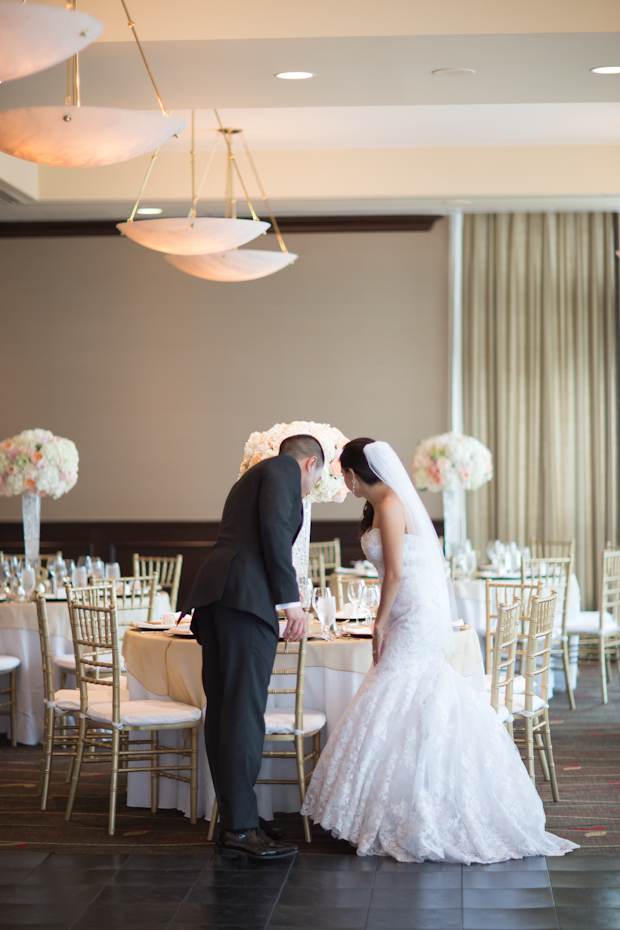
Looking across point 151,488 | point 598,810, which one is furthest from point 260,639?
point 151,488

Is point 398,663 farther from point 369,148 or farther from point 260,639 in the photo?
point 369,148

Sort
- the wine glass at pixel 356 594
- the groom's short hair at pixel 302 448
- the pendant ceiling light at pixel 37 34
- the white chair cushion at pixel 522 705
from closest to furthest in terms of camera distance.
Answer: the pendant ceiling light at pixel 37 34 < the groom's short hair at pixel 302 448 < the white chair cushion at pixel 522 705 < the wine glass at pixel 356 594

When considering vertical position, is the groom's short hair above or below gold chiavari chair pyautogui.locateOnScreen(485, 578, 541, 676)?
above

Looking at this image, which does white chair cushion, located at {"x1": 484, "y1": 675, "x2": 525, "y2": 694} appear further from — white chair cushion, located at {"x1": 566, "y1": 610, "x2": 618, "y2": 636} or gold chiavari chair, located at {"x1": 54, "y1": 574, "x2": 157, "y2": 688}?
white chair cushion, located at {"x1": 566, "y1": 610, "x2": 618, "y2": 636}

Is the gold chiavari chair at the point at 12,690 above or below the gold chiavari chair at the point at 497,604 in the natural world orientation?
below

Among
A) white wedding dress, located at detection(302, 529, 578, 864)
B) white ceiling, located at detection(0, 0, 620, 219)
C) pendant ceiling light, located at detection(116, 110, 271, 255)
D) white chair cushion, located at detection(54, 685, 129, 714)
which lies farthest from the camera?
pendant ceiling light, located at detection(116, 110, 271, 255)

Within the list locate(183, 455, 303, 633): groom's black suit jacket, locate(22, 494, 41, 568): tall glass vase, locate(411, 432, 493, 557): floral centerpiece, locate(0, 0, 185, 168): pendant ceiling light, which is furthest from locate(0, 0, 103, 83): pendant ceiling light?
locate(411, 432, 493, 557): floral centerpiece

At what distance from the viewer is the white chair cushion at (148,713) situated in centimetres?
474

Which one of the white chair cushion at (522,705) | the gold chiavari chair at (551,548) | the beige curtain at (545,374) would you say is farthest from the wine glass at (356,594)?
the beige curtain at (545,374)

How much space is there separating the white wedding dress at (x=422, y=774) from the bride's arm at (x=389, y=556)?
87 millimetres

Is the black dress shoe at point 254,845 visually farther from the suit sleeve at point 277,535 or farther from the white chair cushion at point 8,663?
the white chair cushion at point 8,663

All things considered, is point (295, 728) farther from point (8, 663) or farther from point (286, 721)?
point (8, 663)

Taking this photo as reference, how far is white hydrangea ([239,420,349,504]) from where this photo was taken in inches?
208

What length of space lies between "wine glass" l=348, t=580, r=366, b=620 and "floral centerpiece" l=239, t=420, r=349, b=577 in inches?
12.2
